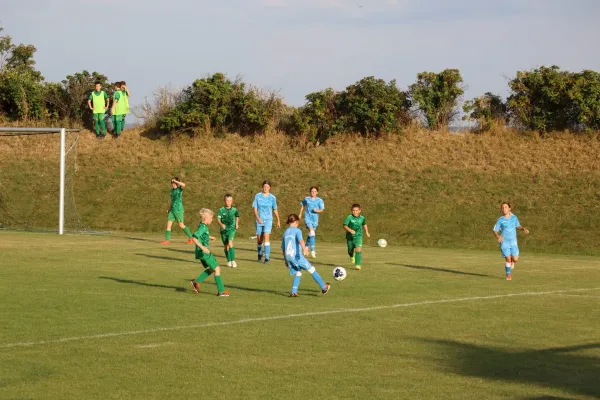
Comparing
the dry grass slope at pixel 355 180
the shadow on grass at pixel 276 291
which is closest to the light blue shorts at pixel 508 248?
the shadow on grass at pixel 276 291

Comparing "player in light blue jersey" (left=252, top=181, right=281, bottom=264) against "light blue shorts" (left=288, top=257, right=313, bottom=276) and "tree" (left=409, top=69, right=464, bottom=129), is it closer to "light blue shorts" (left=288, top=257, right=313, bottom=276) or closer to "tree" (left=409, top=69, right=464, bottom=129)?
"light blue shorts" (left=288, top=257, right=313, bottom=276)

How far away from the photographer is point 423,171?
1750 inches

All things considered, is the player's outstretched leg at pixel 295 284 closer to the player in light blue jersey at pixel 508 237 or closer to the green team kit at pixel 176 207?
the player in light blue jersey at pixel 508 237

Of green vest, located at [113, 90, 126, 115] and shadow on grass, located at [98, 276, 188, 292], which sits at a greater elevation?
Result: green vest, located at [113, 90, 126, 115]

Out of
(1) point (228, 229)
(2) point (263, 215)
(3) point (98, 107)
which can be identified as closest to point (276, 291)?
(1) point (228, 229)

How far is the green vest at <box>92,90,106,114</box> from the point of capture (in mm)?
37822

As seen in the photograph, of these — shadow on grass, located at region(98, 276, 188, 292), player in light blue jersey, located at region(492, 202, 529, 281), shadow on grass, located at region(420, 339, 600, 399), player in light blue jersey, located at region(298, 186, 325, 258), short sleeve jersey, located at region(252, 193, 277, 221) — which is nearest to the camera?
shadow on grass, located at region(420, 339, 600, 399)

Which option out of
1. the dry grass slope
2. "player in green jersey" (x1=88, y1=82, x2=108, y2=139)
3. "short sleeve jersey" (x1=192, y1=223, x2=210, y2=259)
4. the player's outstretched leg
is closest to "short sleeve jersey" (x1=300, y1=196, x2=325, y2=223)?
the player's outstretched leg

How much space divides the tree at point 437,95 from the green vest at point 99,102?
706 inches

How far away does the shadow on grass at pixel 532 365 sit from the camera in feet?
30.4

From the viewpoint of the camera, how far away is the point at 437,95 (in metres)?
49.2

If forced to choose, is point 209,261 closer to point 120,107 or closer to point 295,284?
point 295,284

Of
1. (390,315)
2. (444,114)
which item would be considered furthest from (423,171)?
(390,315)

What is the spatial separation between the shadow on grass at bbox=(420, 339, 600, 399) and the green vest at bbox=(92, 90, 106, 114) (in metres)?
28.7
